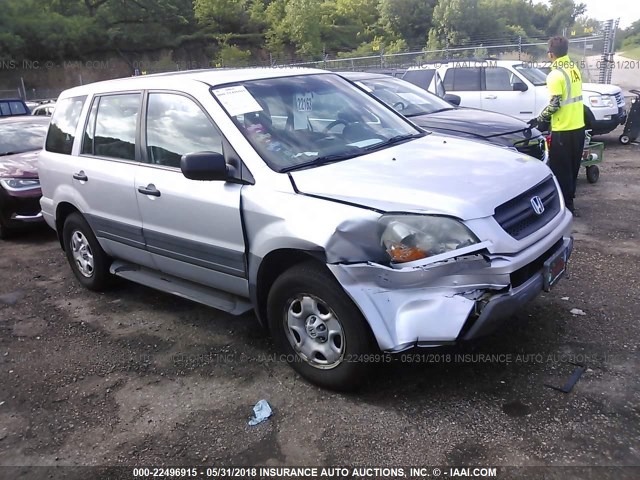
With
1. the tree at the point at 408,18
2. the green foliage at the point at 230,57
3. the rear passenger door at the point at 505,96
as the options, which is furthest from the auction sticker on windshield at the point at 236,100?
the tree at the point at 408,18

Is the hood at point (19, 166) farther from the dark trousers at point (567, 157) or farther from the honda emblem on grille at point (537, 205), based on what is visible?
the dark trousers at point (567, 157)

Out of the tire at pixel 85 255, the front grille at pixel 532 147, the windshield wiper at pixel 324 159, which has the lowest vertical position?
the tire at pixel 85 255

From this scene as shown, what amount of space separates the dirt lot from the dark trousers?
73.2 inches

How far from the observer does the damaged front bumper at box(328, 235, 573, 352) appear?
280 cm

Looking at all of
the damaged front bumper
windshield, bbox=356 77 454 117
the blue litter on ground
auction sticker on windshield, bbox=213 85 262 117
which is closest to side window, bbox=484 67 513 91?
windshield, bbox=356 77 454 117

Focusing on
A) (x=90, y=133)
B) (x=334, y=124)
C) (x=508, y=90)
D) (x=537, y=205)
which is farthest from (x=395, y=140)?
(x=508, y=90)

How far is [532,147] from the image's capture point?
6766 millimetres

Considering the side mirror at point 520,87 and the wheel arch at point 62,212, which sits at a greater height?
the side mirror at point 520,87

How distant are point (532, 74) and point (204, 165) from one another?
10153 millimetres

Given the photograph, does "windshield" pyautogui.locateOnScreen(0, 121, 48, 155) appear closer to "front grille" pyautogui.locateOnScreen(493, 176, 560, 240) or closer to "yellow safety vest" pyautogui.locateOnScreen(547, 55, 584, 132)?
"yellow safety vest" pyautogui.locateOnScreen(547, 55, 584, 132)

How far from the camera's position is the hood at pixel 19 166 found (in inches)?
288

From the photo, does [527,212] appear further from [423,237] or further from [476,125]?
[476,125]

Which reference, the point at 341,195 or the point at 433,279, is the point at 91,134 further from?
the point at 433,279

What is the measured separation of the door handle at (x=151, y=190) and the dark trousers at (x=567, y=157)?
477cm
